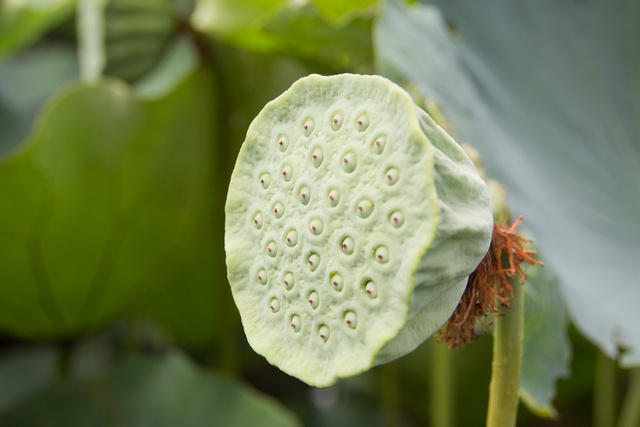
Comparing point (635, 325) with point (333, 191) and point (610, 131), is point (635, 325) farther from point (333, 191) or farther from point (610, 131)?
point (333, 191)

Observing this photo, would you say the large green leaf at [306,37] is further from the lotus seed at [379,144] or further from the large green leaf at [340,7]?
the lotus seed at [379,144]

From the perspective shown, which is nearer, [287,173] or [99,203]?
[287,173]

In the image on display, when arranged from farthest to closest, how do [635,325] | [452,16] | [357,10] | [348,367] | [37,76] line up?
[37,76] < [357,10] < [452,16] < [635,325] < [348,367]

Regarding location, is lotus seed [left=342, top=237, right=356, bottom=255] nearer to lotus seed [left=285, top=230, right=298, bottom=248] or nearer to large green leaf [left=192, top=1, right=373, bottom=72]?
lotus seed [left=285, top=230, right=298, bottom=248]

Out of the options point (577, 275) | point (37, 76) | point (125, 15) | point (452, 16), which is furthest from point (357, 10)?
point (37, 76)

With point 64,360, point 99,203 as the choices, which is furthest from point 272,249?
point 64,360

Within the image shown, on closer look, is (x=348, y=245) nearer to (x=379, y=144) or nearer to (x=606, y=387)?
(x=379, y=144)
